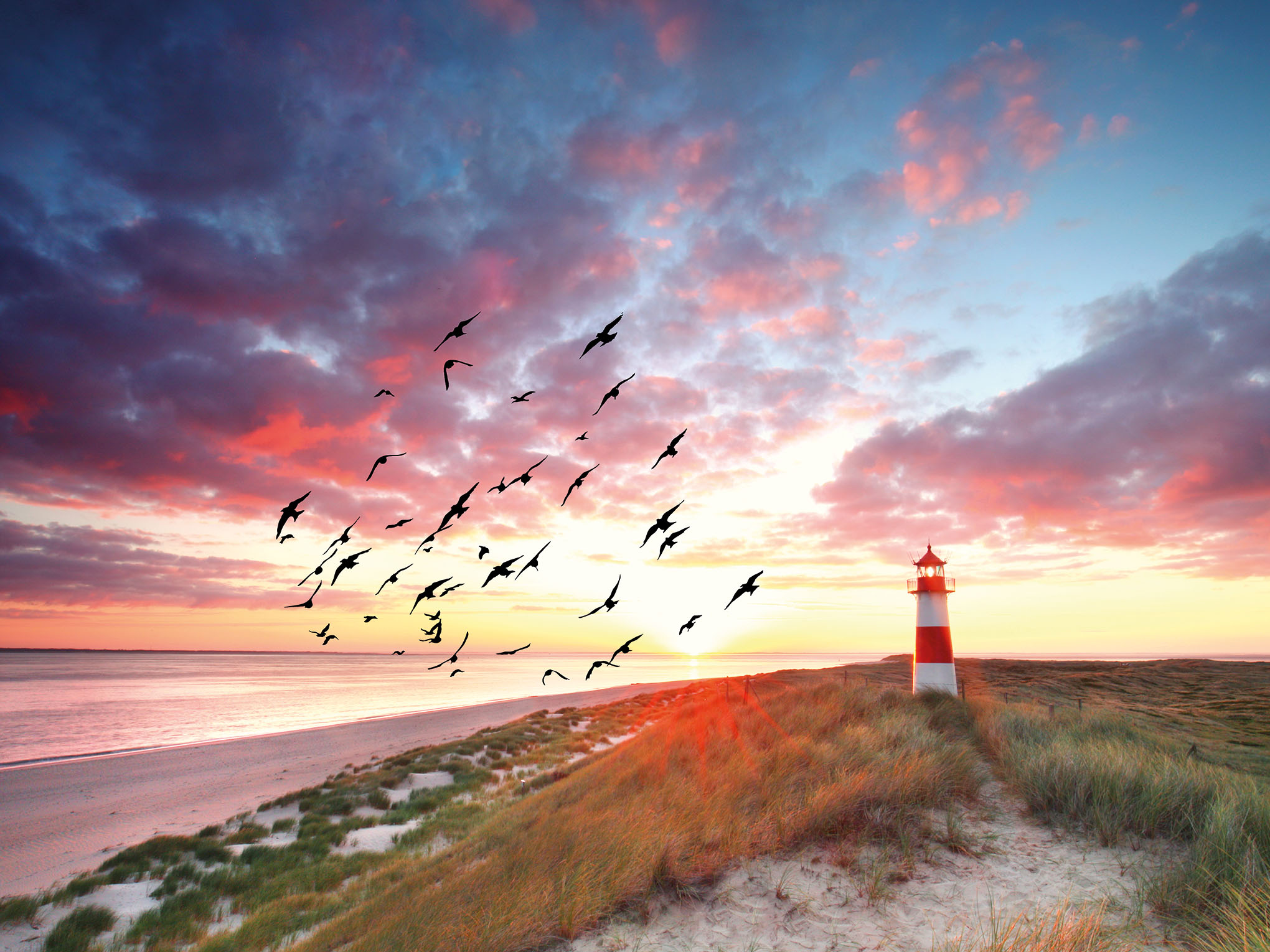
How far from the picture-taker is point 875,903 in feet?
20.4

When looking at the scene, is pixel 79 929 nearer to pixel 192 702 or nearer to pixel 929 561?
pixel 929 561

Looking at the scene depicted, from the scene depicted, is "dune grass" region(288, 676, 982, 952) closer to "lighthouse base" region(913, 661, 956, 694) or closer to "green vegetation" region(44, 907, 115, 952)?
"green vegetation" region(44, 907, 115, 952)

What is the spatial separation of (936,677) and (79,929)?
2334cm

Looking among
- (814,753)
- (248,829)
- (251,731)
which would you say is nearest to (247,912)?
(248,829)

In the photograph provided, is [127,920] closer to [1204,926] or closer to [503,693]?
[1204,926]

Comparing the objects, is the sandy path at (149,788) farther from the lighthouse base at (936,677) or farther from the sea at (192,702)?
the lighthouse base at (936,677)

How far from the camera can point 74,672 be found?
106 m

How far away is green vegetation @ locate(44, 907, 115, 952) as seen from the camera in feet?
31.1

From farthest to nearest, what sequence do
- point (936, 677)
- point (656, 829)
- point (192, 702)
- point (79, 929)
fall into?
1. point (192, 702)
2. point (936, 677)
3. point (79, 929)
4. point (656, 829)

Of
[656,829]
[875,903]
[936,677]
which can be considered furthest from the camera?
[936,677]

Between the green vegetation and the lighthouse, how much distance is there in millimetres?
22070

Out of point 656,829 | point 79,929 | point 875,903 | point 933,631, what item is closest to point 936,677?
point 933,631

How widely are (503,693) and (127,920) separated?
59600 millimetres

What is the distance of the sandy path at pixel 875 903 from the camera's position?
18.7ft
